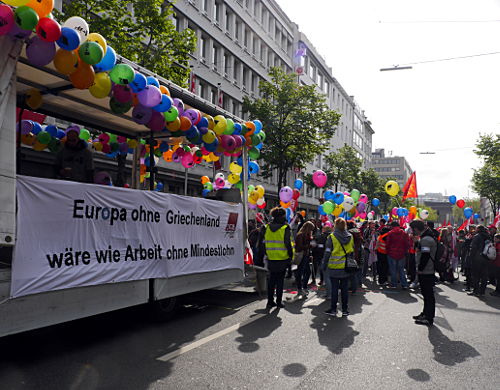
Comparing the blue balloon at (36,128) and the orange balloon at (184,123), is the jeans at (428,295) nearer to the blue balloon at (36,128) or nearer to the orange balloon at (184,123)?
the orange balloon at (184,123)

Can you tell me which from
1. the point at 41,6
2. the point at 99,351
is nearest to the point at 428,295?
the point at 99,351

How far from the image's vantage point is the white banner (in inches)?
179

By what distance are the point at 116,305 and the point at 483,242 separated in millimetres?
9069

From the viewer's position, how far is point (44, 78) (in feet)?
19.8

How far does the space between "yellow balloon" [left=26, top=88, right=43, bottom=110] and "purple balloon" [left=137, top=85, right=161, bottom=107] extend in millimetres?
1771

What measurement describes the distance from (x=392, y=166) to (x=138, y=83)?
151 meters

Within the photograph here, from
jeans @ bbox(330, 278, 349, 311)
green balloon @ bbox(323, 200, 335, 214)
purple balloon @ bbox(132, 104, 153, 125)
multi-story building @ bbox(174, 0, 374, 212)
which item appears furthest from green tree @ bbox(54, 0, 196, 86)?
jeans @ bbox(330, 278, 349, 311)

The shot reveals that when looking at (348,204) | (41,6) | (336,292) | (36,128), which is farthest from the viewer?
(348,204)

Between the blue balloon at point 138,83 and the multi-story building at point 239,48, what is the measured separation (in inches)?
509

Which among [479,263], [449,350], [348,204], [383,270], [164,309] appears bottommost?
[449,350]

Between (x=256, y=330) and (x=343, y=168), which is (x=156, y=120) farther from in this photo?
(x=343, y=168)

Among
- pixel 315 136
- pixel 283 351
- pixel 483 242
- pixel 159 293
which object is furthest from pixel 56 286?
pixel 315 136

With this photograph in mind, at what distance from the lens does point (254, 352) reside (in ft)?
17.4

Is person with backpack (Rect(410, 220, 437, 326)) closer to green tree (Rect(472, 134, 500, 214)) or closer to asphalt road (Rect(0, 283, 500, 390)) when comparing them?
asphalt road (Rect(0, 283, 500, 390))
